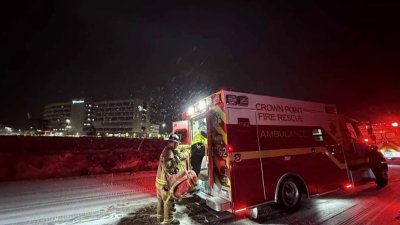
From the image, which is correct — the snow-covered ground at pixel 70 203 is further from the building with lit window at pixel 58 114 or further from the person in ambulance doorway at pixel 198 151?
the building with lit window at pixel 58 114

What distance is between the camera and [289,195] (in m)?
5.97

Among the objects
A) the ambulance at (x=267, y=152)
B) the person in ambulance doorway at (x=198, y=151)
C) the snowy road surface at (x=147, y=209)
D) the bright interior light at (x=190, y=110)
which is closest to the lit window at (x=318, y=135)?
the ambulance at (x=267, y=152)

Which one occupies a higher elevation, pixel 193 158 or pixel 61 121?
pixel 61 121

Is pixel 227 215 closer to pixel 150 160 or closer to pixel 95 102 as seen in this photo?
pixel 150 160

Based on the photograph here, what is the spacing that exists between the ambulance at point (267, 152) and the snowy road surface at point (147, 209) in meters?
0.44

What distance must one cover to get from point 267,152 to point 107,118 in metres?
124

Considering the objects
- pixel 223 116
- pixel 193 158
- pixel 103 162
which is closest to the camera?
pixel 223 116

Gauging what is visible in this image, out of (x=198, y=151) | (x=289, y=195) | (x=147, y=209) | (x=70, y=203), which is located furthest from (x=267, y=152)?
(x=70, y=203)

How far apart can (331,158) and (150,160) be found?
12904mm

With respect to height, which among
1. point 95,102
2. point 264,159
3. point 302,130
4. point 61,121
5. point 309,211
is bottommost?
point 309,211

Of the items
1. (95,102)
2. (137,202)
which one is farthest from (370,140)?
(95,102)

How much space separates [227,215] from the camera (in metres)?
5.80

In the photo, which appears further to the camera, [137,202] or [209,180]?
[137,202]

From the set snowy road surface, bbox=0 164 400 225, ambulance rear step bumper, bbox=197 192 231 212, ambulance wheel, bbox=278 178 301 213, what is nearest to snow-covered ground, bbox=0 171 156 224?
snowy road surface, bbox=0 164 400 225
